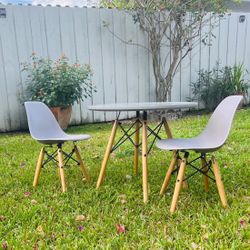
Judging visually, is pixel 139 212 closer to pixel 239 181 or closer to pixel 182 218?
pixel 182 218

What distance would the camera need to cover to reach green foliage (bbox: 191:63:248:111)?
5641 millimetres

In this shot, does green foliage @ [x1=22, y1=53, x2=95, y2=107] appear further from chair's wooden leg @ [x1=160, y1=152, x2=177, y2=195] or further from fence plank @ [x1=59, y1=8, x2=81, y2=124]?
chair's wooden leg @ [x1=160, y1=152, x2=177, y2=195]

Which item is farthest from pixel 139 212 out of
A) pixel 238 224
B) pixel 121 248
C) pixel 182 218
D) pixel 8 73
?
pixel 8 73

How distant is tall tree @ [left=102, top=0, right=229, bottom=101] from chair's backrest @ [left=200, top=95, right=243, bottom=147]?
310 centimetres

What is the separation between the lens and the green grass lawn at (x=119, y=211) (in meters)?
1.61

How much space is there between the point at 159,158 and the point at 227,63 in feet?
13.0

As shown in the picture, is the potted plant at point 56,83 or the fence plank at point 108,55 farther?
the fence plank at point 108,55

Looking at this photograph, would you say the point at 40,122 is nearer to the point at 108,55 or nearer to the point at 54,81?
the point at 54,81

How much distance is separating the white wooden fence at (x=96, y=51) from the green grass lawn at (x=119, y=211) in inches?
77.4

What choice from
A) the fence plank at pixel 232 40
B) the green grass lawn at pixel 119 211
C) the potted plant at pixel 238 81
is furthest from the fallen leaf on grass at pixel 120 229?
the fence plank at pixel 232 40

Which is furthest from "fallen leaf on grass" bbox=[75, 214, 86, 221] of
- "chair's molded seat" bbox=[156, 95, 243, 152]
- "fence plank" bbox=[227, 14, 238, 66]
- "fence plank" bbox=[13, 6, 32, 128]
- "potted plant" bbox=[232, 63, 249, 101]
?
"fence plank" bbox=[227, 14, 238, 66]

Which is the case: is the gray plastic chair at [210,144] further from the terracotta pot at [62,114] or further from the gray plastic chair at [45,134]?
the terracotta pot at [62,114]

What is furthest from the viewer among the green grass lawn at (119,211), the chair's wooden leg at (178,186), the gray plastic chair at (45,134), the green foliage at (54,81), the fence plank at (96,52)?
the fence plank at (96,52)

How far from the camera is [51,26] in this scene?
4637 millimetres
